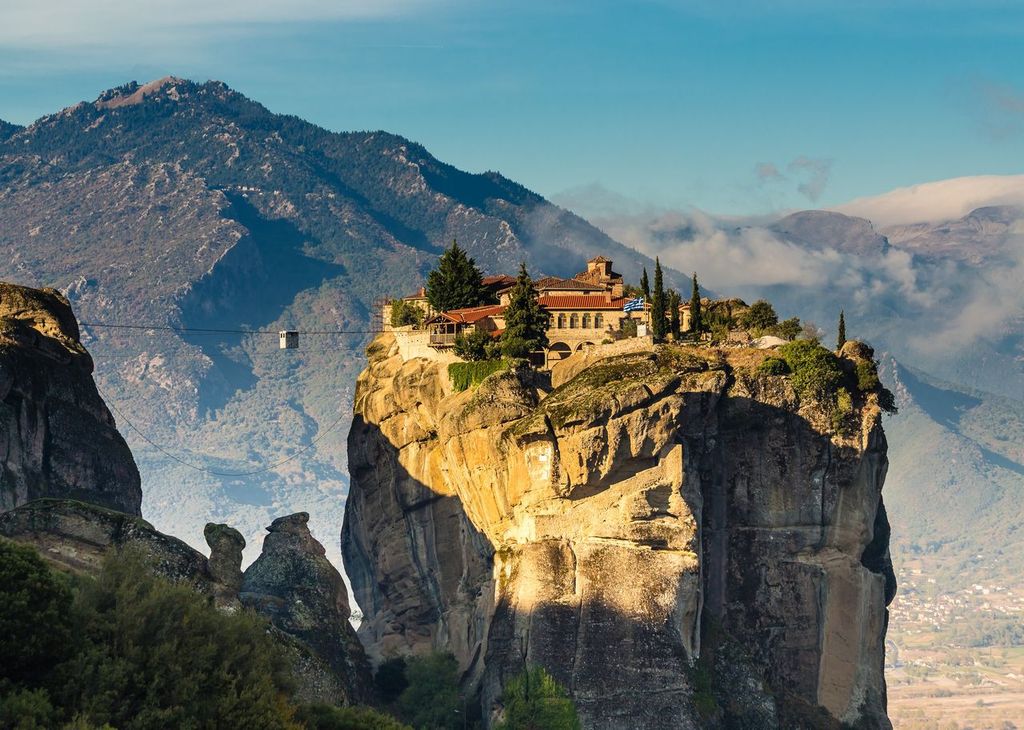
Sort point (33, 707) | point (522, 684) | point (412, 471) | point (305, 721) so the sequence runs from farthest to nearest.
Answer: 1. point (412, 471)
2. point (522, 684)
3. point (305, 721)
4. point (33, 707)

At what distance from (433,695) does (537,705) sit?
36.0 feet

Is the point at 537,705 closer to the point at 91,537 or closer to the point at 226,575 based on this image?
the point at 226,575

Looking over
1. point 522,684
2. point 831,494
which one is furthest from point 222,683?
point 831,494

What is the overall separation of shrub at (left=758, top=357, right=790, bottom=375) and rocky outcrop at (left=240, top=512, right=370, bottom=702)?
2752 centimetres

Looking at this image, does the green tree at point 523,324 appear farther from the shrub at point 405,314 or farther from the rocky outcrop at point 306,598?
the rocky outcrop at point 306,598

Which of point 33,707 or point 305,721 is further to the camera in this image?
point 305,721

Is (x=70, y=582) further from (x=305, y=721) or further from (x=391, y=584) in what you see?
(x=391, y=584)

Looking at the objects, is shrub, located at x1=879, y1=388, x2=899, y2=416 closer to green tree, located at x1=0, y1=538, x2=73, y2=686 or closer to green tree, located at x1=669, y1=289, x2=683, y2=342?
green tree, located at x1=669, y1=289, x2=683, y2=342

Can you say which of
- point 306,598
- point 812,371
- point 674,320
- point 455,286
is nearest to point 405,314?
point 455,286

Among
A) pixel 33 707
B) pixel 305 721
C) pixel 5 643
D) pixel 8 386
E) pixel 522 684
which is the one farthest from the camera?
pixel 8 386

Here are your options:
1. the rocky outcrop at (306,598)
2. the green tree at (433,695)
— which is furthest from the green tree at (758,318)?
the rocky outcrop at (306,598)

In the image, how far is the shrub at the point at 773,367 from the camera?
434 ft

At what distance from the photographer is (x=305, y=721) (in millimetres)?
86750

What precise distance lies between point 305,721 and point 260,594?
1688 inches
